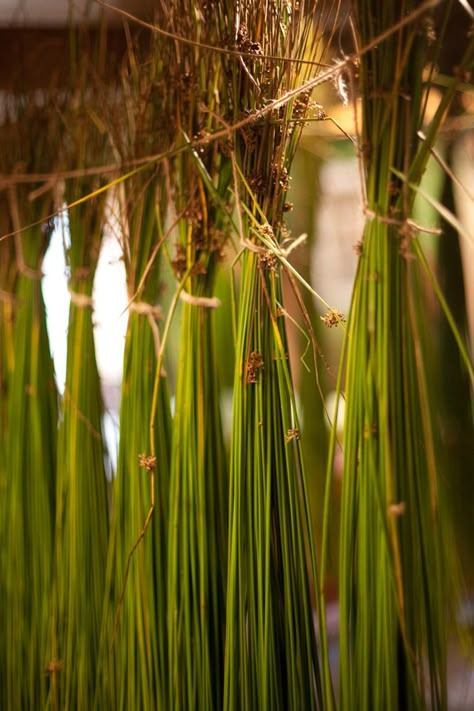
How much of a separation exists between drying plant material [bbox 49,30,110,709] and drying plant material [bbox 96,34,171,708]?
0.20 feet

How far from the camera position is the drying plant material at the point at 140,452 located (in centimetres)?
104

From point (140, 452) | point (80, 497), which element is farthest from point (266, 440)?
point (80, 497)

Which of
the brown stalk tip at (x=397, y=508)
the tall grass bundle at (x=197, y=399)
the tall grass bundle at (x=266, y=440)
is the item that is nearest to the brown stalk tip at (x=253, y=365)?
the tall grass bundle at (x=266, y=440)

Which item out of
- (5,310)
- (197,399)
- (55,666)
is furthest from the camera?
(5,310)

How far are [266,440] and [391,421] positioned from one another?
8.0 inches

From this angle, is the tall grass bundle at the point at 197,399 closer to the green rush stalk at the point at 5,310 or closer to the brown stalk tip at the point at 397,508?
the brown stalk tip at the point at 397,508

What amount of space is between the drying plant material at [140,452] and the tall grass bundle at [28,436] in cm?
20

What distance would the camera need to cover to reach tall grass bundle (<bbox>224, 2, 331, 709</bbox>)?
90 cm

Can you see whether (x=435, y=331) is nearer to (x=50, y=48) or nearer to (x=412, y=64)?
(x=412, y=64)

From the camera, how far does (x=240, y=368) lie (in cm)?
93

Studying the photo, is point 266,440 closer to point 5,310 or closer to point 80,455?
point 80,455

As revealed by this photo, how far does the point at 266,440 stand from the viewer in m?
0.91

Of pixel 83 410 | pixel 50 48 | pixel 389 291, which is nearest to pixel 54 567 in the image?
pixel 83 410

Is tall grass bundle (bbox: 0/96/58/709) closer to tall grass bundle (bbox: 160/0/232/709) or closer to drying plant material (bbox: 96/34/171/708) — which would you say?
drying plant material (bbox: 96/34/171/708)
